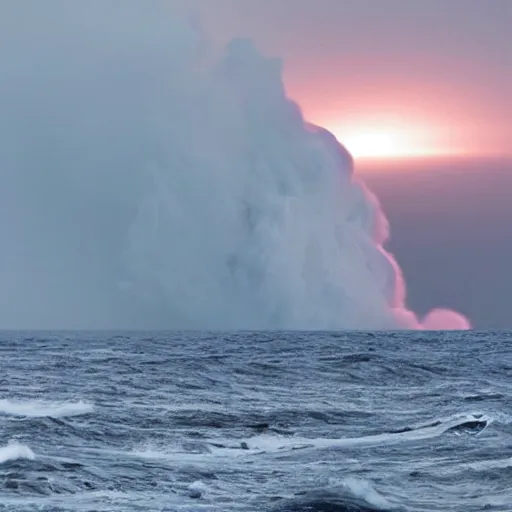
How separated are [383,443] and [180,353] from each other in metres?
38.5

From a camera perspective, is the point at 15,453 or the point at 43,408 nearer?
the point at 15,453

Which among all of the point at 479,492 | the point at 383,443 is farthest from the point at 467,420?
the point at 479,492

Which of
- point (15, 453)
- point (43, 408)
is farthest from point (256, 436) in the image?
point (43, 408)

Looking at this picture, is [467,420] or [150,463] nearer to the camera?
[150,463]

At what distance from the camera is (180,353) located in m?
67.2

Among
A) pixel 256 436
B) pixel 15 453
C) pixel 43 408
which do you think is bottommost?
pixel 15 453

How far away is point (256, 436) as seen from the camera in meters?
30.4

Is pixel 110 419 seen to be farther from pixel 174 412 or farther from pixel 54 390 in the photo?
pixel 54 390

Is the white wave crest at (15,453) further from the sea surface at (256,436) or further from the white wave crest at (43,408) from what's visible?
the white wave crest at (43,408)

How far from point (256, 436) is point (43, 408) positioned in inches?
307

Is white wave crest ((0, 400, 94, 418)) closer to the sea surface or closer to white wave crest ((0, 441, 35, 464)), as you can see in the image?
the sea surface

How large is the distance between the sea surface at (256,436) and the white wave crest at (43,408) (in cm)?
6

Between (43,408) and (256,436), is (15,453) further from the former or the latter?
(43,408)

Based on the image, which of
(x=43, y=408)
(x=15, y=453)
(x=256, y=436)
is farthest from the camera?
(x=43, y=408)
